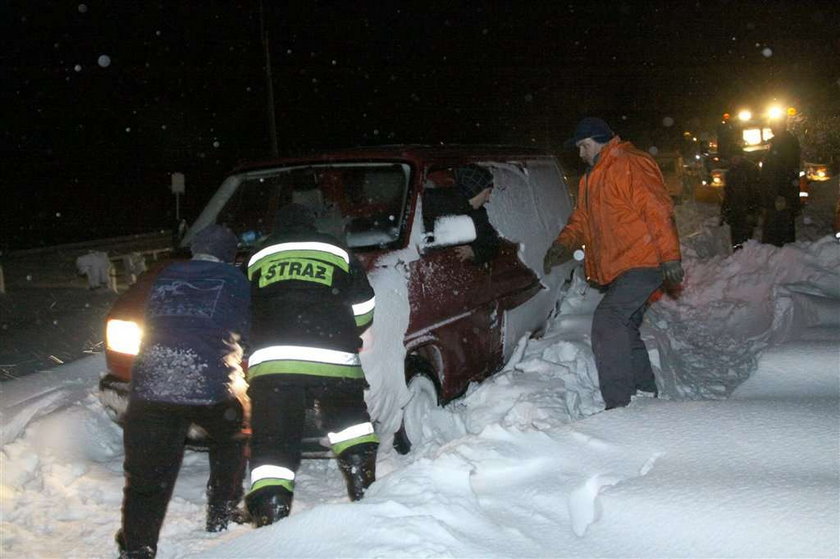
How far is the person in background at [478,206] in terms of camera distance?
5.38 meters

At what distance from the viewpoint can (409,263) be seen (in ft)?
15.1

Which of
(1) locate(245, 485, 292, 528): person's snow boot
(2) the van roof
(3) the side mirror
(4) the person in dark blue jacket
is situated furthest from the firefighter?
(2) the van roof

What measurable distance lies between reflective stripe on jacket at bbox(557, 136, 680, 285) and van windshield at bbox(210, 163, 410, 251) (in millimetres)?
1236

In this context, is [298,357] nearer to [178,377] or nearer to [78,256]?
[178,377]

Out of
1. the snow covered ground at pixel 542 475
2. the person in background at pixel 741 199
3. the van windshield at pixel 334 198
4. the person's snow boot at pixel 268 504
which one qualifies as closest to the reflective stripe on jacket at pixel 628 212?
the snow covered ground at pixel 542 475

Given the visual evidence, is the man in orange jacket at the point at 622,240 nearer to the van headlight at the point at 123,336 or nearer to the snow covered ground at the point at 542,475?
the snow covered ground at the point at 542,475

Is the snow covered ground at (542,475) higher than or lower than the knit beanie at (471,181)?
lower

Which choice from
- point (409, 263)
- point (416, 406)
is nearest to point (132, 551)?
point (416, 406)

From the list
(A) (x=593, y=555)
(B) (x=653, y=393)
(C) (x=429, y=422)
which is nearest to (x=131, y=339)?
(C) (x=429, y=422)

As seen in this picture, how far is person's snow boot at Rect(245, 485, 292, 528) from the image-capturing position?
3422mm

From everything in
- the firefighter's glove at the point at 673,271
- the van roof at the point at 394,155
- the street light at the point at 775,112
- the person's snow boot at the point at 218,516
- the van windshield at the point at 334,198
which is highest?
the street light at the point at 775,112

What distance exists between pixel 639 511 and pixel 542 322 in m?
3.95

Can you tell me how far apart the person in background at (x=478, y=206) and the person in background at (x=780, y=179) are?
280 inches

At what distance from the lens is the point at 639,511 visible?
8.75 ft
